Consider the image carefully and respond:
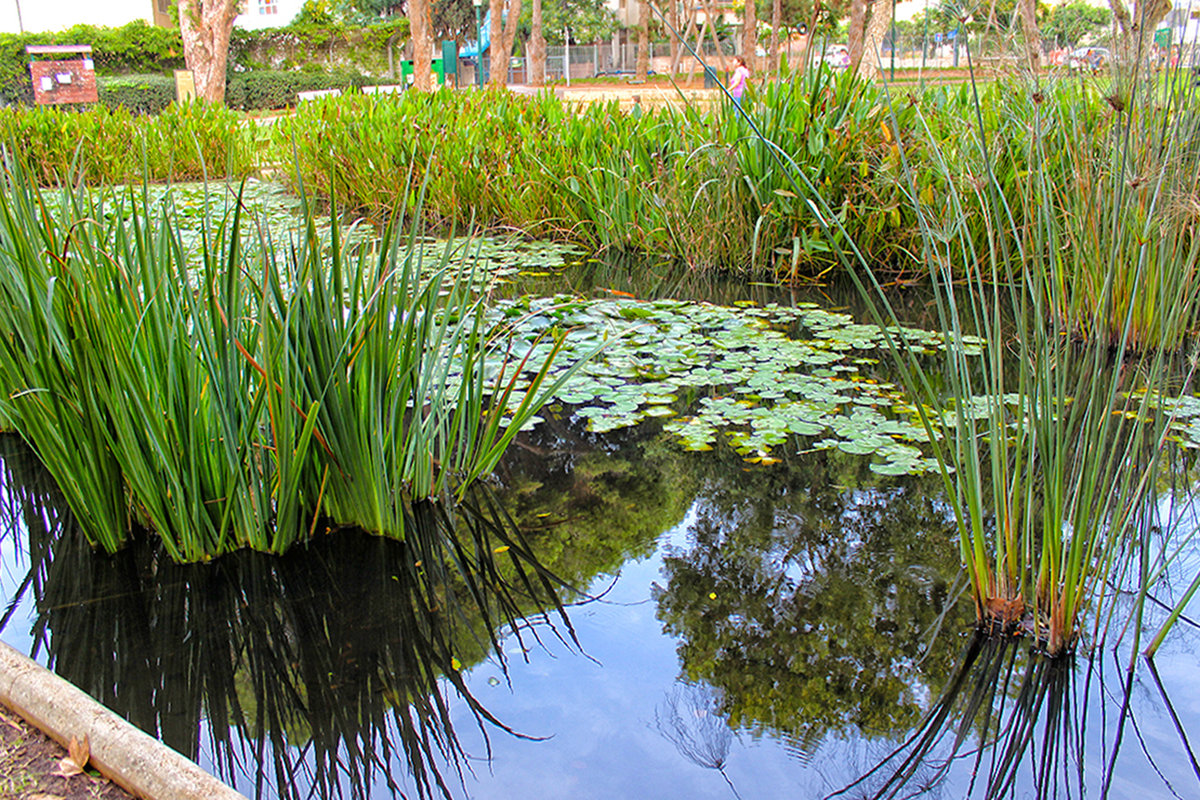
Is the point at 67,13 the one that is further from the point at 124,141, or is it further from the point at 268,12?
the point at 124,141

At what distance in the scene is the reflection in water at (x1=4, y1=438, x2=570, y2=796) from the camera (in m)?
1.62

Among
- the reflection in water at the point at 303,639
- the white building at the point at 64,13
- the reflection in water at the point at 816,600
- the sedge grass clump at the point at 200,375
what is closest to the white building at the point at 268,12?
the white building at the point at 64,13

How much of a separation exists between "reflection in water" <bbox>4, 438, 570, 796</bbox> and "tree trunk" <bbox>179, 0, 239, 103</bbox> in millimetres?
11796

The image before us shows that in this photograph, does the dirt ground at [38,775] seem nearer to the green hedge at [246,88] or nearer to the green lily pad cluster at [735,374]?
the green lily pad cluster at [735,374]

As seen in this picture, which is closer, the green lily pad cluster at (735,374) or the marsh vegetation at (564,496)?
the marsh vegetation at (564,496)

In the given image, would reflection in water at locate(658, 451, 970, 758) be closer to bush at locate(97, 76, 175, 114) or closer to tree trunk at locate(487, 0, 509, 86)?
tree trunk at locate(487, 0, 509, 86)

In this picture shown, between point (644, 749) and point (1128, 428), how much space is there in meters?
2.13

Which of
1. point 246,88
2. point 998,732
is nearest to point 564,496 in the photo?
point 998,732

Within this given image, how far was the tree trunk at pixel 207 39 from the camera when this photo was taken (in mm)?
A: 12406

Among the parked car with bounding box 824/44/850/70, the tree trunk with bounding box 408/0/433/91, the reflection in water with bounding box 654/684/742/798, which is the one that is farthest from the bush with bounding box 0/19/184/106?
the reflection in water with bounding box 654/684/742/798

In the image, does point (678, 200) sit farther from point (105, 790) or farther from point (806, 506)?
point (105, 790)

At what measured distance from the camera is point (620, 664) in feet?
6.14

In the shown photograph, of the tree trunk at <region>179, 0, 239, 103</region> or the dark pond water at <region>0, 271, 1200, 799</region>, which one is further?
the tree trunk at <region>179, 0, 239, 103</region>

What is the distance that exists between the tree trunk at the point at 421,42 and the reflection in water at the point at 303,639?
12595 mm
